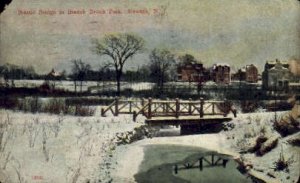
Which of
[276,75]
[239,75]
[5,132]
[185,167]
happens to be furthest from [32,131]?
[276,75]

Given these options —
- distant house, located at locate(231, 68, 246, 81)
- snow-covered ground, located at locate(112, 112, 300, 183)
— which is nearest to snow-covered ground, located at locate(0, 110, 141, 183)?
snow-covered ground, located at locate(112, 112, 300, 183)

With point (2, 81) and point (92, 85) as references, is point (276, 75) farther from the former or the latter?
point (2, 81)

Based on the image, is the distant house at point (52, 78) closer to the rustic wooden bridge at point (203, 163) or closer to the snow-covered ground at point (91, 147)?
the snow-covered ground at point (91, 147)

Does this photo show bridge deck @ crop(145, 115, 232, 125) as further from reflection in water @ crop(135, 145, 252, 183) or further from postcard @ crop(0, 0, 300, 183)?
reflection in water @ crop(135, 145, 252, 183)

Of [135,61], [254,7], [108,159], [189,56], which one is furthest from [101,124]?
[254,7]

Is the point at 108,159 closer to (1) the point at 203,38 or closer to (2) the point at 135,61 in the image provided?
(2) the point at 135,61
